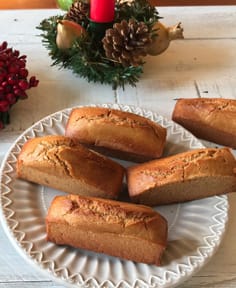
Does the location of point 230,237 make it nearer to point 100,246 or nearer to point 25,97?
point 100,246

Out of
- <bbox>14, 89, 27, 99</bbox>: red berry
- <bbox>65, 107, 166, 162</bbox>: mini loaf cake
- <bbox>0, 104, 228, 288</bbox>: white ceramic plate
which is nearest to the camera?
<bbox>0, 104, 228, 288</bbox>: white ceramic plate

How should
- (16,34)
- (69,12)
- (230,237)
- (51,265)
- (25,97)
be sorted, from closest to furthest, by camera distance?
(51,265) < (230,237) < (25,97) < (69,12) < (16,34)

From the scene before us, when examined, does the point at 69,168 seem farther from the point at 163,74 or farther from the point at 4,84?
the point at 163,74

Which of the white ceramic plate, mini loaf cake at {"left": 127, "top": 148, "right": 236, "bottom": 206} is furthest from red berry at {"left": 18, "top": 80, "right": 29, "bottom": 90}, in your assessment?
mini loaf cake at {"left": 127, "top": 148, "right": 236, "bottom": 206}

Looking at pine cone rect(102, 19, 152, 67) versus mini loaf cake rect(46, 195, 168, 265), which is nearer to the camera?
mini loaf cake rect(46, 195, 168, 265)

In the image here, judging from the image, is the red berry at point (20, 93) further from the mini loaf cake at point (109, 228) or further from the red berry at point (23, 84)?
the mini loaf cake at point (109, 228)

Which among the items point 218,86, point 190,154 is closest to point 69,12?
point 218,86

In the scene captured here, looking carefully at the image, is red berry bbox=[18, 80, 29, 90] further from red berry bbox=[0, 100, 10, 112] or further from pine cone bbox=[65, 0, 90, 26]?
pine cone bbox=[65, 0, 90, 26]

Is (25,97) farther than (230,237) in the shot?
Yes
